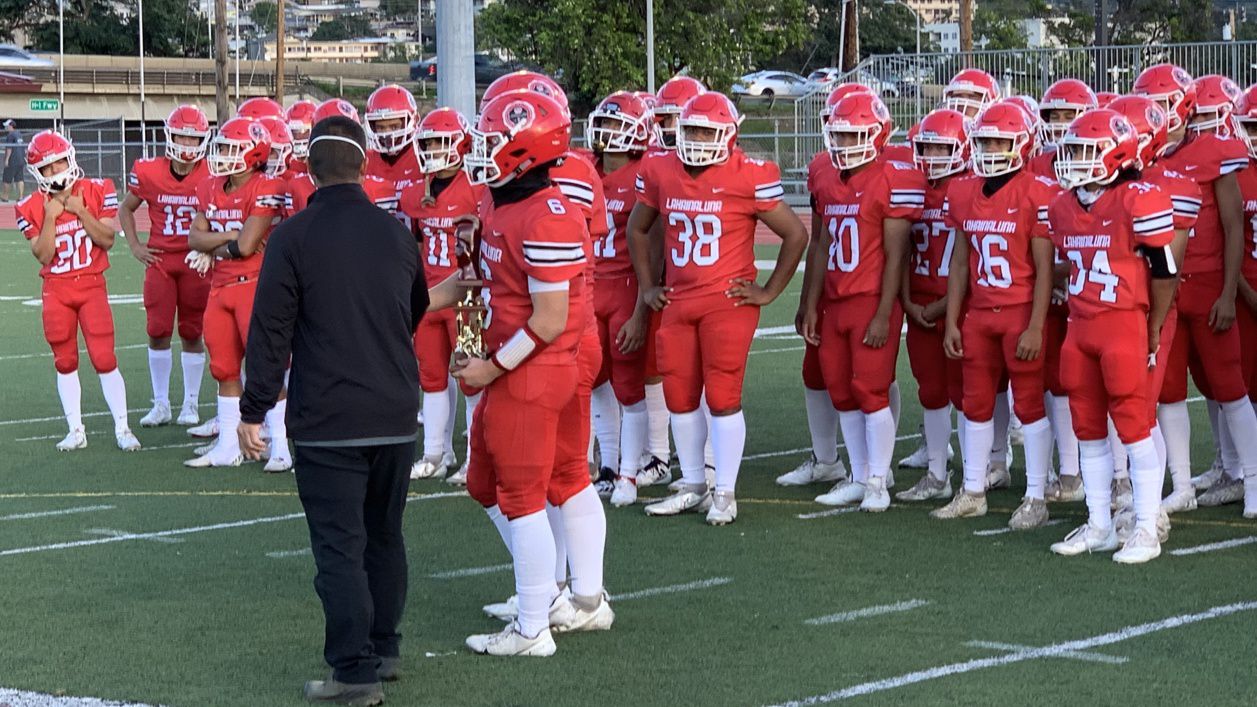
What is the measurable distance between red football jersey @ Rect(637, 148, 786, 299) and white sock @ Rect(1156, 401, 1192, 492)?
1984 mm

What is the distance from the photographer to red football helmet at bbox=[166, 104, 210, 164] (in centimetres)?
1083

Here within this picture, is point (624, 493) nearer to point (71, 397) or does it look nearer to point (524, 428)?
point (524, 428)

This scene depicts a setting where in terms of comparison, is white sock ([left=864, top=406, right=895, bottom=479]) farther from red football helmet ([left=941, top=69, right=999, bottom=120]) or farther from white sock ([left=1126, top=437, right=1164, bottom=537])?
red football helmet ([left=941, top=69, right=999, bottom=120])

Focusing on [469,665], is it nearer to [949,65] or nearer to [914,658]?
[914,658]

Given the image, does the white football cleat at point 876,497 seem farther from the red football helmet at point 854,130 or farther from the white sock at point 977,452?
the red football helmet at point 854,130

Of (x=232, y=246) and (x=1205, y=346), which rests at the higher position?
(x=232, y=246)

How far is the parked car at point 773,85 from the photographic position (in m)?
57.2

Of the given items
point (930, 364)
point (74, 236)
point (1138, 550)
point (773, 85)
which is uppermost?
point (773, 85)

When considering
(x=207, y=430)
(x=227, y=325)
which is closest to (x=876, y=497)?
(x=227, y=325)

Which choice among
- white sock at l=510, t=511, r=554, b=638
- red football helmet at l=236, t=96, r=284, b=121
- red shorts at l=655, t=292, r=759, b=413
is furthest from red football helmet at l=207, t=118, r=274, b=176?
white sock at l=510, t=511, r=554, b=638

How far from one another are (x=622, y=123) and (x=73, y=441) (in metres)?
3.98

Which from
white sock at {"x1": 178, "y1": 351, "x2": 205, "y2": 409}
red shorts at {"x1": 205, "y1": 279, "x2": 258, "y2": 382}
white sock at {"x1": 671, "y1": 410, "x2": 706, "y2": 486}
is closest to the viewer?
white sock at {"x1": 671, "y1": 410, "x2": 706, "y2": 486}

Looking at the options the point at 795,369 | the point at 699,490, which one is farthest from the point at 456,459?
the point at 795,369

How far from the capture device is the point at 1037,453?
7.96 m
